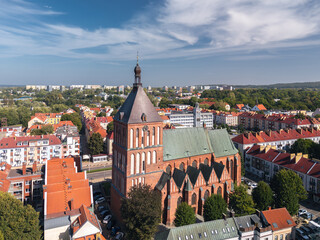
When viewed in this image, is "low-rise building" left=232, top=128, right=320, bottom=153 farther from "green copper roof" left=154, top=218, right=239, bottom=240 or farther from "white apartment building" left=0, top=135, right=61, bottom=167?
"white apartment building" left=0, top=135, right=61, bottom=167

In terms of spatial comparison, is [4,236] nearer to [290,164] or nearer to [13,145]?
[13,145]

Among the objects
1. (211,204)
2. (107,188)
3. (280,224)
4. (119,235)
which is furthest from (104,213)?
(280,224)

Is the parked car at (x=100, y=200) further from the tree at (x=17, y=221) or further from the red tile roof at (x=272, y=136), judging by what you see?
the red tile roof at (x=272, y=136)

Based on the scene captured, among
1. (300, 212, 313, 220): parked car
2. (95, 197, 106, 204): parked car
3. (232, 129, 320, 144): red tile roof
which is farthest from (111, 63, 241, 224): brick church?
(232, 129, 320, 144): red tile roof

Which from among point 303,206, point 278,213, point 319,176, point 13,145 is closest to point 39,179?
point 13,145

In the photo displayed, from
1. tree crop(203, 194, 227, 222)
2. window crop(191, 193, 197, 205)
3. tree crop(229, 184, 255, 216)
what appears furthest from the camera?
window crop(191, 193, 197, 205)

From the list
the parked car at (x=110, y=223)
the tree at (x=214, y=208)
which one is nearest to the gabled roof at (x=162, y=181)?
the tree at (x=214, y=208)
